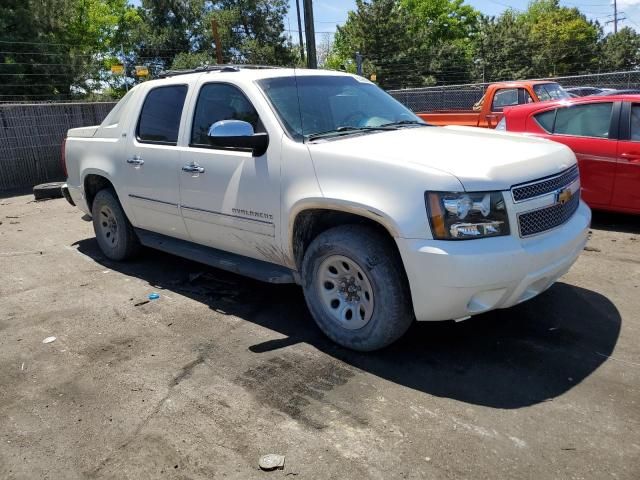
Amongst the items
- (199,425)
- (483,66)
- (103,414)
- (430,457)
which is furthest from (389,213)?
(483,66)

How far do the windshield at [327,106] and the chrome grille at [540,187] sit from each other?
1.33 meters

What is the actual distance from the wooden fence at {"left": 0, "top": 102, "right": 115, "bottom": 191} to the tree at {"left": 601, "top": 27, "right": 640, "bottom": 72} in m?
55.1

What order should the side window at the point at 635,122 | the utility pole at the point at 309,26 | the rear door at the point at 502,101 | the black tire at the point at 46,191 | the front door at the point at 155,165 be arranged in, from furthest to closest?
the utility pole at the point at 309,26
the rear door at the point at 502,101
the black tire at the point at 46,191
the side window at the point at 635,122
the front door at the point at 155,165

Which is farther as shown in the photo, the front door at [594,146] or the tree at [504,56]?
the tree at [504,56]

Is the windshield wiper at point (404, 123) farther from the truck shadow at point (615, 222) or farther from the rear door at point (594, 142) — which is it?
the truck shadow at point (615, 222)

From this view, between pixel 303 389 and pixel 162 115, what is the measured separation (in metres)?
3.04

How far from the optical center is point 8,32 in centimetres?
2659

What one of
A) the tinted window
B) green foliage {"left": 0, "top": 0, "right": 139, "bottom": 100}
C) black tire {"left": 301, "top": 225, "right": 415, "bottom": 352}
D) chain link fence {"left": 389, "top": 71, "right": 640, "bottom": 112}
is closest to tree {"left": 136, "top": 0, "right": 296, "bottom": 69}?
green foliage {"left": 0, "top": 0, "right": 139, "bottom": 100}

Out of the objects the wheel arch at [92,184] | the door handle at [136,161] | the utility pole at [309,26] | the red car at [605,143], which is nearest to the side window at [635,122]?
the red car at [605,143]

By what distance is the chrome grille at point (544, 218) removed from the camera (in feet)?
11.1

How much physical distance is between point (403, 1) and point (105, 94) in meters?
42.1

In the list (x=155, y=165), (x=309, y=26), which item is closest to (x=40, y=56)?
(x=309, y=26)

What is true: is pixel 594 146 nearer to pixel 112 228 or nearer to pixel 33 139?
pixel 112 228

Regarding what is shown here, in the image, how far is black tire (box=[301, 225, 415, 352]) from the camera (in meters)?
3.56
